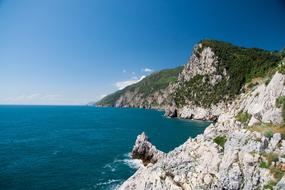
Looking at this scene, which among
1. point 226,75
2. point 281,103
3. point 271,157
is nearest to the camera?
point 271,157

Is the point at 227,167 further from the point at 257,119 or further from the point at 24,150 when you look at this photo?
the point at 24,150

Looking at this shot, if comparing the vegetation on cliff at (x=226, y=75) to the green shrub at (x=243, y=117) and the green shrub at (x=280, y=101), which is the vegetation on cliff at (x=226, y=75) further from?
the green shrub at (x=280, y=101)

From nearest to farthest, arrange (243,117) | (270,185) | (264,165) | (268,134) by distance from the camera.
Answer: (270,185) → (264,165) → (268,134) → (243,117)

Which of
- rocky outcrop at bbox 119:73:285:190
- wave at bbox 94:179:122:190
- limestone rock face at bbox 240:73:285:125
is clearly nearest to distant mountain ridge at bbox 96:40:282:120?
wave at bbox 94:179:122:190

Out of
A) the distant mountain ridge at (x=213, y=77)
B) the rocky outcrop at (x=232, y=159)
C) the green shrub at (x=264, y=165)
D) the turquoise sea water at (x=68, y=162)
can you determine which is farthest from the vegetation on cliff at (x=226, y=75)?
the green shrub at (x=264, y=165)

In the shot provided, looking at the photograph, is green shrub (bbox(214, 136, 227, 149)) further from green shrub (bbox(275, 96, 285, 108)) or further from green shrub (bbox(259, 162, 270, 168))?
green shrub (bbox(275, 96, 285, 108))

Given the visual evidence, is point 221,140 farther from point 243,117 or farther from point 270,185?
point 270,185

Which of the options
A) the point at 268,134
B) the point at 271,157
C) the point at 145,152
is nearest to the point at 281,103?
the point at 268,134
